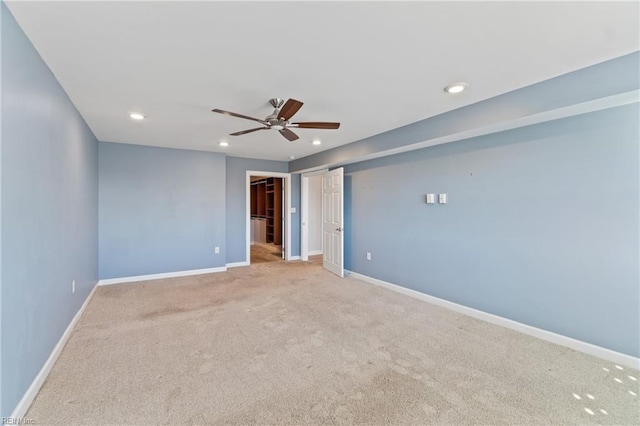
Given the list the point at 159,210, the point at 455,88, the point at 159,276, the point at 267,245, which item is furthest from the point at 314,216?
the point at 455,88

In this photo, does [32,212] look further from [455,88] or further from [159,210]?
[455,88]

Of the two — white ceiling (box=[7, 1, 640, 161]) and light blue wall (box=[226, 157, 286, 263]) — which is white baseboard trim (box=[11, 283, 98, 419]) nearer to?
white ceiling (box=[7, 1, 640, 161])

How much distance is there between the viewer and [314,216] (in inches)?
312

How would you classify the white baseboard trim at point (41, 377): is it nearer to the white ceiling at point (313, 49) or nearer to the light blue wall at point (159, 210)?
the light blue wall at point (159, 210)

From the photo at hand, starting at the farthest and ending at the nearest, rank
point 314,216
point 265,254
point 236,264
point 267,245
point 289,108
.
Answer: point 267,245, point 314,216, point 265,254, point 236,264, point 289,108

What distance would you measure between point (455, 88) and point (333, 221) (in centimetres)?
342

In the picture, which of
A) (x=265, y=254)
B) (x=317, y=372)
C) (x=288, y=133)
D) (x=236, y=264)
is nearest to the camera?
(x=317, y=372)

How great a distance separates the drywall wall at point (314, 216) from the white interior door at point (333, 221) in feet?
6.11

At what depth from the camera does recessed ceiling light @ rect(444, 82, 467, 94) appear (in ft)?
8.40

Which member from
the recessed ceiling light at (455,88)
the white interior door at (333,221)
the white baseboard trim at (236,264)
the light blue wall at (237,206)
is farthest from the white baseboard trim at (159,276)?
the recessed ceiling light at (455,88)

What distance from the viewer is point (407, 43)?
1942mm

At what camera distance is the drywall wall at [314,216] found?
781 centimetres

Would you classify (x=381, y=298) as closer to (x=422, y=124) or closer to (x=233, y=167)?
(x=422, y=124)

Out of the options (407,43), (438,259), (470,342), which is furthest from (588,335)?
(407,43)
